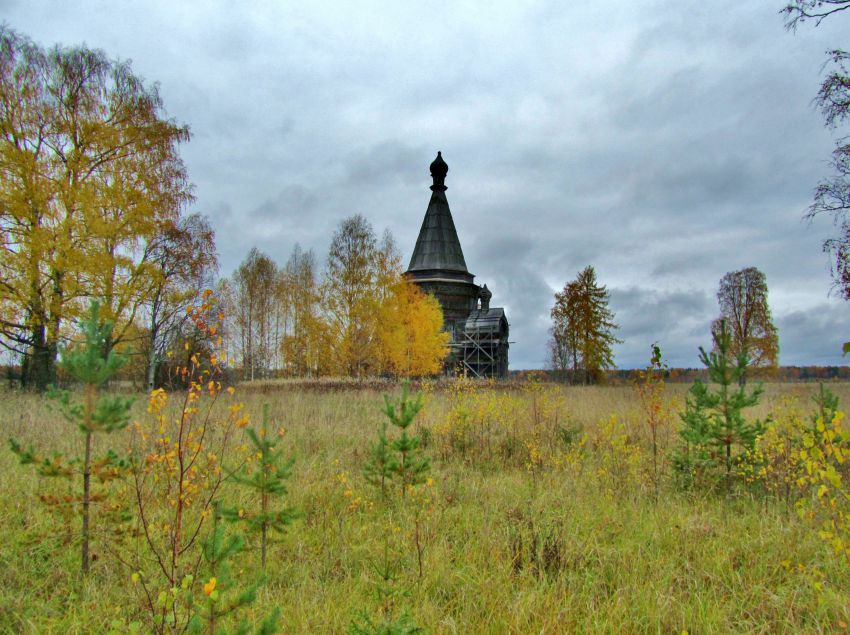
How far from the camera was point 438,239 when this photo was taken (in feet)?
105

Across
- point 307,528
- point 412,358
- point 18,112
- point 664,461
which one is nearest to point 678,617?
point 307,528

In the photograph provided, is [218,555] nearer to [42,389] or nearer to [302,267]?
[42,389]

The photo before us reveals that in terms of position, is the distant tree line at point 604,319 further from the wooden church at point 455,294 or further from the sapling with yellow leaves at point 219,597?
the sapling with yellow leaves at point 219,597

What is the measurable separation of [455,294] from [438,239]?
390cm

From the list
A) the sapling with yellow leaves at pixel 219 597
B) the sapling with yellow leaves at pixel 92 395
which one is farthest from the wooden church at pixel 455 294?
the sapling with yellow leaves at pixel 219 597

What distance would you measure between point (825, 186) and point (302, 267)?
27.6 metres

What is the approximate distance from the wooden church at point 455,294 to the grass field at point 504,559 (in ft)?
76.5

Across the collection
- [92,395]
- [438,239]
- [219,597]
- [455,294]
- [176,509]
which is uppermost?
[438,239]

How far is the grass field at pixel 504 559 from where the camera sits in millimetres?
2730

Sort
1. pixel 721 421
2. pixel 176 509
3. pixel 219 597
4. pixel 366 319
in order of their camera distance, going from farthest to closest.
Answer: pixel 366 319 → pixel 721 421 → pixel 176 509 → pixel 219 597

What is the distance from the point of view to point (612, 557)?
3545 mm

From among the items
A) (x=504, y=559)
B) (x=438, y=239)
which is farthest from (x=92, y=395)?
(x=438, y=239)

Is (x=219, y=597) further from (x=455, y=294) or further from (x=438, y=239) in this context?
(x=438, y=239)

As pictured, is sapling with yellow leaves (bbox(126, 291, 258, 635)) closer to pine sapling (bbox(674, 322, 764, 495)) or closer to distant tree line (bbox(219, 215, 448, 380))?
pine sapling (bbox(674, 322, 764, 495))
